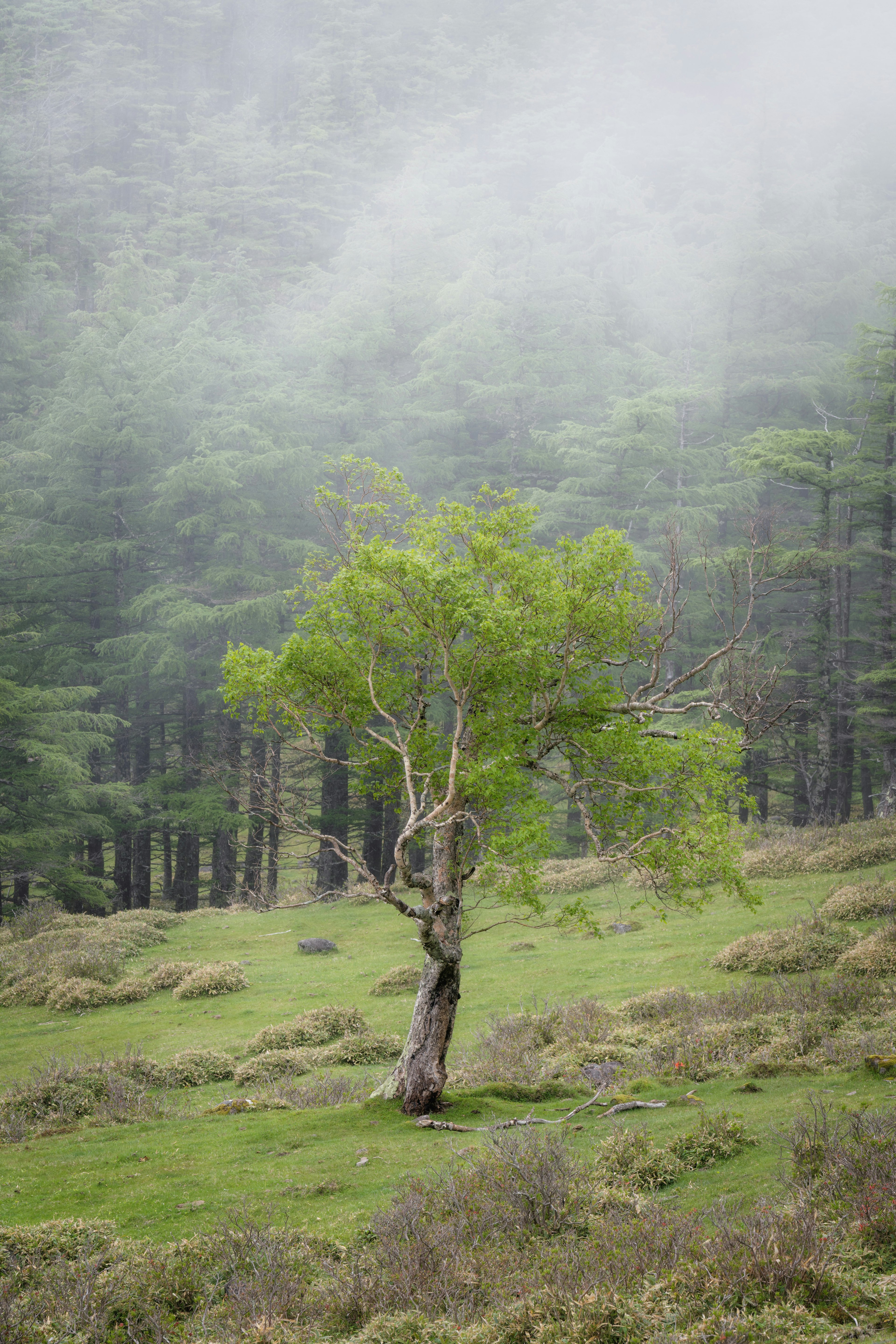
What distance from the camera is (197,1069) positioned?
1361 centimetres

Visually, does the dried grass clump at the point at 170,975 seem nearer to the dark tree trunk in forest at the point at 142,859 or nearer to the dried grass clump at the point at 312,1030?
the dried grass clump at the point at 312,1030

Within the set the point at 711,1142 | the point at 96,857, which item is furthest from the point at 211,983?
the point at 96,857

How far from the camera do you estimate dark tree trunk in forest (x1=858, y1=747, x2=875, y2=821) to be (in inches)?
1287

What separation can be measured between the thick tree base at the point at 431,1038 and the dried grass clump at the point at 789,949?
268 inches

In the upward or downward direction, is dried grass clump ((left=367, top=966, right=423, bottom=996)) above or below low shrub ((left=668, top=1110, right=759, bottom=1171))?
below

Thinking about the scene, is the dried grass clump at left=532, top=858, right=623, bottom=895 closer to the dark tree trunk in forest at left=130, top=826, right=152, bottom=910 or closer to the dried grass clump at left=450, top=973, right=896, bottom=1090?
the dried grass clump at left=450, top=973, right=896, bottom=1090

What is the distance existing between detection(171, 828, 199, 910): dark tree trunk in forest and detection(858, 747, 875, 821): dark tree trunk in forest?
2784 cm

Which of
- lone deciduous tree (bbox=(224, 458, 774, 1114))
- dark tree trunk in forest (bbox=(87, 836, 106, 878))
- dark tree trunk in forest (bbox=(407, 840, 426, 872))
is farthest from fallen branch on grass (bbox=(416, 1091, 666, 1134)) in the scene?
dark tree trunk in forest (bbox=(87, 836, 106, 878))

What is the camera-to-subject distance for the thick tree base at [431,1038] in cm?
1047

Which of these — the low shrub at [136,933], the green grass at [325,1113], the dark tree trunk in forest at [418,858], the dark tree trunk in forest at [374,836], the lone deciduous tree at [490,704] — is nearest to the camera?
the green grass at [325,1113]

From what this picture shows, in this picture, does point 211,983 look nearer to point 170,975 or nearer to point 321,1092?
point 170,975

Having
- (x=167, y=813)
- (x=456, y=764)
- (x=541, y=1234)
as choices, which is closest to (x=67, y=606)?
(x=167, y=813)

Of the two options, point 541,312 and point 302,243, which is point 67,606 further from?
point 302,243

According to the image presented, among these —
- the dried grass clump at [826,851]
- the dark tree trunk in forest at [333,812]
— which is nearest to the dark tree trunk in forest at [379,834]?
the dark tree trunk in forest at [333,812]
